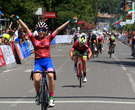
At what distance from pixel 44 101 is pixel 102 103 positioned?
2.17 m

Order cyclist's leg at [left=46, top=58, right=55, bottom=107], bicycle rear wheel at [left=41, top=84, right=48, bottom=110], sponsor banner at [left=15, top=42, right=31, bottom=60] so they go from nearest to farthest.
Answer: bicycle rear wheel at [left=41, top=84, right=48, bottom=110]
cyclist's leg at [left=46, top=58, right=55, bottom=107]
sponsor banner at [left=15, top=42, right=31, bottom=60]

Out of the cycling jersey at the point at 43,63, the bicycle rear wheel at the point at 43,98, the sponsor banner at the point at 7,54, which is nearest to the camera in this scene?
the bicycle rear wheel at the point at 43,98

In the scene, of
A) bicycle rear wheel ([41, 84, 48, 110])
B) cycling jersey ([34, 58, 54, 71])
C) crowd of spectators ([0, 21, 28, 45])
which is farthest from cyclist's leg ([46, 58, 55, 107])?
crowd of spectators ([0, 21, 28, 45])

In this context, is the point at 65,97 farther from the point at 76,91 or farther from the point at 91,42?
the point at 91,42

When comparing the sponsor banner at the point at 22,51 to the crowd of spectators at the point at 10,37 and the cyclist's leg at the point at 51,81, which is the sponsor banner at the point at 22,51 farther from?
the cyclist's leg at the point at 51,81

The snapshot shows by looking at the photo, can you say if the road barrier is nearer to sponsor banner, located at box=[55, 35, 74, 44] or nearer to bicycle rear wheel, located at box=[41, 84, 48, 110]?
bicycle rear wheel, located at box=[41, 84, 48, 110]

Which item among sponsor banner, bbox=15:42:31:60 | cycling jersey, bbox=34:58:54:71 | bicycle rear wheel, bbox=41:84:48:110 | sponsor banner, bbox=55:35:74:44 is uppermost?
cycling jersey, bbox=34:58:54:71

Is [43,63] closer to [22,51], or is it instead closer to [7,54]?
[7,54]

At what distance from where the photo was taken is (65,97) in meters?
10.6

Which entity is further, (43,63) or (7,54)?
(7,54)

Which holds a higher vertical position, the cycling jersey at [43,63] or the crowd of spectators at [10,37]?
the cycling jersey at [43,63]

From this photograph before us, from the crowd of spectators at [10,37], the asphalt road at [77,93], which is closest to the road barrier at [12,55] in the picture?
the crowd of spectators at [10,37]

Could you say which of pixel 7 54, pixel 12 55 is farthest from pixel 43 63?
pixel 12 55

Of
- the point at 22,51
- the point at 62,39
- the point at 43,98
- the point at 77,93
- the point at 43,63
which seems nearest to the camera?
the point at 43,98
